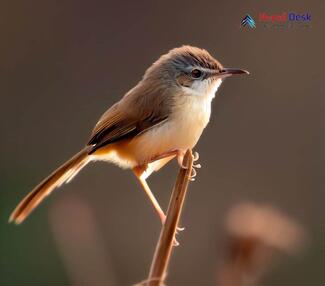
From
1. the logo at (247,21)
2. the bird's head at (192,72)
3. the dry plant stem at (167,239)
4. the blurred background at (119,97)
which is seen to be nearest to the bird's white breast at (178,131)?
the bird's head at (192,72)

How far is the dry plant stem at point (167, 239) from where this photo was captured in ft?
5.57

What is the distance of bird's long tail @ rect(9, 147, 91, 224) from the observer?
299 cm

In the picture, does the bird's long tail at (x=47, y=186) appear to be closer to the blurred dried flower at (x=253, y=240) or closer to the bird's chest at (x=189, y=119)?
the bird's chest at (x=189, y=119)

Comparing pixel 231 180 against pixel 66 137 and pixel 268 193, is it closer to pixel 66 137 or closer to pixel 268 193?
pixel 268 193

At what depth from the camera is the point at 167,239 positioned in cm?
182

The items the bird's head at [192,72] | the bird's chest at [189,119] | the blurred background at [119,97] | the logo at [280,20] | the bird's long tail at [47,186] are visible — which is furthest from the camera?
the logo at [280,20]

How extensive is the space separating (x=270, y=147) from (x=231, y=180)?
539 mm

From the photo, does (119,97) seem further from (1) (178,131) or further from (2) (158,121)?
(1) (178,131)

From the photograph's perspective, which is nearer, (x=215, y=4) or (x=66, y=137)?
(x=66, y=137)

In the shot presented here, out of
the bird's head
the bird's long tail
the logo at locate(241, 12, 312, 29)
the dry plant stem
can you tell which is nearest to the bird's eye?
the bird's head

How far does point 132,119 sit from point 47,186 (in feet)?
1.95

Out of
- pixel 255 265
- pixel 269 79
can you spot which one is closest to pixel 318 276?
pixel 269 79

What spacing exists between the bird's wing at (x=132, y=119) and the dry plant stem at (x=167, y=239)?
4.59ft

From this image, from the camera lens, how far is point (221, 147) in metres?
6.79
